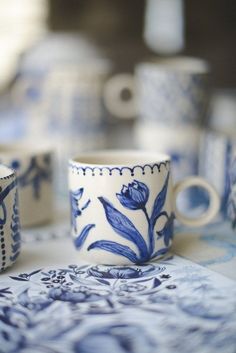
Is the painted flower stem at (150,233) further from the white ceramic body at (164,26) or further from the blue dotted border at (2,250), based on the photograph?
the white ceramic body at (164,26)

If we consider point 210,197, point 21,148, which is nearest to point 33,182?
point 21,148

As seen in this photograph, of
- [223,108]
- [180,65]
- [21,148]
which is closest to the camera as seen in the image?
[21,148]

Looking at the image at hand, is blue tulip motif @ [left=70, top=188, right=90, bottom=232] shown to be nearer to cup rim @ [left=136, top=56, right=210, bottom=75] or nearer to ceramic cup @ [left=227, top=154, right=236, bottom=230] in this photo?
ceramic cup @ [left=227, top=154, right=236, bottom=230]

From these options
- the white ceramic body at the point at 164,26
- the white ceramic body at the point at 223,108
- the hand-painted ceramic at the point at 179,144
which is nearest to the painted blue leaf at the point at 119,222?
the hand-painted ceramic at the point at 179,144

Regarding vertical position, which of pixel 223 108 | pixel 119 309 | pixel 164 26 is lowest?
pixel 119 309

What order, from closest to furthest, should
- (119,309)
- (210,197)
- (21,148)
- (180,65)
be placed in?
(119,309) < (210,197) < (21,148) < (180,65)

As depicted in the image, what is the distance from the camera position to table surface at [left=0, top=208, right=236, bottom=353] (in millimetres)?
367

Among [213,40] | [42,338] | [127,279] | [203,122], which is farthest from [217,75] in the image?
[42,338]

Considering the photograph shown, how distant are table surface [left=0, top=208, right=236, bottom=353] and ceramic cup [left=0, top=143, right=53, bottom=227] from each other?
0.16ft

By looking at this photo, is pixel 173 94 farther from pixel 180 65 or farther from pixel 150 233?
pixel 150 233

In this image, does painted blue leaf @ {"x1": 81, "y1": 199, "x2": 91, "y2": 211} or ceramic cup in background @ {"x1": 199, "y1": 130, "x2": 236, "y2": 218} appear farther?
ceramic cup in background @ {"x1": 199, "y1": 130, "x2": 236, "y2": 218}

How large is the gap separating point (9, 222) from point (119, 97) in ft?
1.30

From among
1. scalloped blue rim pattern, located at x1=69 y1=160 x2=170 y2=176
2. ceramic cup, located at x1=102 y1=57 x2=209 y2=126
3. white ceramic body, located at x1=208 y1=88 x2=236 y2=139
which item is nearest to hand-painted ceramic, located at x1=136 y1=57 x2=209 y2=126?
ceramic cup, located at x1=102 y1=57 x2=209 y2=126

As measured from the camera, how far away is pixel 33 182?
0.59 m
